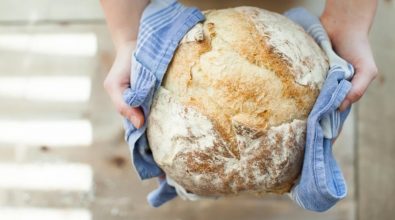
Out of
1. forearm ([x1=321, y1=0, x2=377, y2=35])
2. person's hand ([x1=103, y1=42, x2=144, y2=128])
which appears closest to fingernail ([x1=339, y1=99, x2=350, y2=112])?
forearm ([x1=321, y1=0, x2=377, y2=35])

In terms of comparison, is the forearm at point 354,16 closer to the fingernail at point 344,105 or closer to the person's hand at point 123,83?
the fingernail at point 344,105

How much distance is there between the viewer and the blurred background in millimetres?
1491

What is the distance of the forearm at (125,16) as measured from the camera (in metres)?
1.08

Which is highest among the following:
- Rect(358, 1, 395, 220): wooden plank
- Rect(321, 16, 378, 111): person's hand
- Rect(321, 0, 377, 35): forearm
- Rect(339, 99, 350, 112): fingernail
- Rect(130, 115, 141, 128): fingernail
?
Rect(321, 0, 377, 35): forearm

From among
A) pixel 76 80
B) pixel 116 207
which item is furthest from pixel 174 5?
pixel 116 207

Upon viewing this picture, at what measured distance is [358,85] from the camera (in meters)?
1.01

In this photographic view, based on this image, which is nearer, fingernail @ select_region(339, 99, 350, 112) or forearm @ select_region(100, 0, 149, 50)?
fingernail @ select_region(339, 99, 350, 112)

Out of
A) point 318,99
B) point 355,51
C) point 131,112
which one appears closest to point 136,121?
point 131,112

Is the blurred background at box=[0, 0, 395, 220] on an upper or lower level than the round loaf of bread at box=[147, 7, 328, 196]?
lower

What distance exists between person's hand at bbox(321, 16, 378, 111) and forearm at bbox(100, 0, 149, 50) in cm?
34

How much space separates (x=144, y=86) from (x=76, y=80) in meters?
0.62

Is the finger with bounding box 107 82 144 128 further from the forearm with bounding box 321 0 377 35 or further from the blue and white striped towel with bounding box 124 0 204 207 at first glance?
the forearm with bounding box 321 0 377 35

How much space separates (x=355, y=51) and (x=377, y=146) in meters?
0.49

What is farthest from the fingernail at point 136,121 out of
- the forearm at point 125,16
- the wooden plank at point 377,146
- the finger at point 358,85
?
the wooden plank at point 377,146
